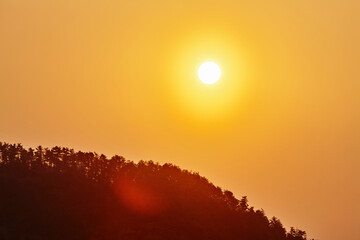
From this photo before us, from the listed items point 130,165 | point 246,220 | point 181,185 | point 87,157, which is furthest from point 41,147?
point 246,220

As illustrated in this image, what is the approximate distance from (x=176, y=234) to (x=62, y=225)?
23013mm

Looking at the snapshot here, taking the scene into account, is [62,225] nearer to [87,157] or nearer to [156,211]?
[156,211]

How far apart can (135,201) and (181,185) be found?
73.6 ft

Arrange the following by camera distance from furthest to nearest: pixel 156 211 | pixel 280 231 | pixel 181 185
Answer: pixel 181 185 < pixel 280 231 < pixel 156 211

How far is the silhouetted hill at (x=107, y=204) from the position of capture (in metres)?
152

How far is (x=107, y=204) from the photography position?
162625 mm

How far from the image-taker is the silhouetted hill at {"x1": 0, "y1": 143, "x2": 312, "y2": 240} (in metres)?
152

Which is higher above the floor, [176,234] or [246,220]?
[246,220]

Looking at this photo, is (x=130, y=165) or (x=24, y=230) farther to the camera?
(x=130, y=165)

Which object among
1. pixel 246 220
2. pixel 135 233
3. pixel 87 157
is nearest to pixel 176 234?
pixel 135 233

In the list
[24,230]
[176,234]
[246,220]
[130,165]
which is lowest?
[24,230]

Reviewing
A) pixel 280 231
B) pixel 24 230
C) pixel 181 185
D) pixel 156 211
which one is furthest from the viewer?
pixel 181 185

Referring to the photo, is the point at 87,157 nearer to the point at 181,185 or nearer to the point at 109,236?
the point at 181,185

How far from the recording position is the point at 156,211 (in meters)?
164
